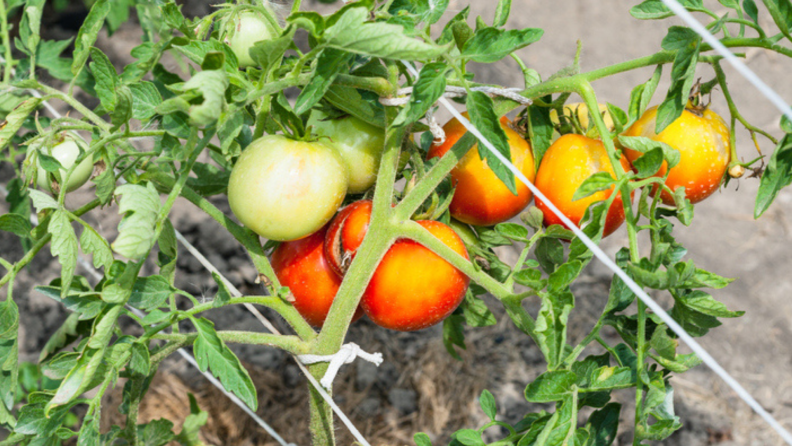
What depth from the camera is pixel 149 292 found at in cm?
66

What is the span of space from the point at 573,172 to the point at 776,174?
7.8 inches

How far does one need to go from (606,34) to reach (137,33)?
1.67m

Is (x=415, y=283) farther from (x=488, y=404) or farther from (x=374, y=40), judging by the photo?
(x=374, y=40)

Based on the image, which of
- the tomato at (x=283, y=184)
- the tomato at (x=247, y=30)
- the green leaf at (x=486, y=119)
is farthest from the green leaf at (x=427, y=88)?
the tomato at (x=247, y=30)

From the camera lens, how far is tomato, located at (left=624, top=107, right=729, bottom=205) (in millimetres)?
718

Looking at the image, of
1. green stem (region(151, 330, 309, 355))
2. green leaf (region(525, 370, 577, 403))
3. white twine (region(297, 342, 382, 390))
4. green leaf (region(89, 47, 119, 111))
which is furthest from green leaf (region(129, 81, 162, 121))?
green leaf (region(525, 370, 577, 403))

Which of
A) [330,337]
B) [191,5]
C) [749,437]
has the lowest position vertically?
[749,437]

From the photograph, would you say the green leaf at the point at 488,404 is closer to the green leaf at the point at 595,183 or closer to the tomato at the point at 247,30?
the green leaf at the point at 595,183

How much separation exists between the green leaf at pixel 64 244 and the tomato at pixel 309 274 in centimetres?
27

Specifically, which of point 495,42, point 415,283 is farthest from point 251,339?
point 495,42

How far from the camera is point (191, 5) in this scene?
2.24 m

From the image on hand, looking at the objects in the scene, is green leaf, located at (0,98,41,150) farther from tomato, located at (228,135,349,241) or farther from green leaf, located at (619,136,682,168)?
green leaf, located at (619,136,682,168)

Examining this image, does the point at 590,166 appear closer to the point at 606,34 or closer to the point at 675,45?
the point at 675,45

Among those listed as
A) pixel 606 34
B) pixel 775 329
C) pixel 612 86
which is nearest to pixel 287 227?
pixel 775 329
